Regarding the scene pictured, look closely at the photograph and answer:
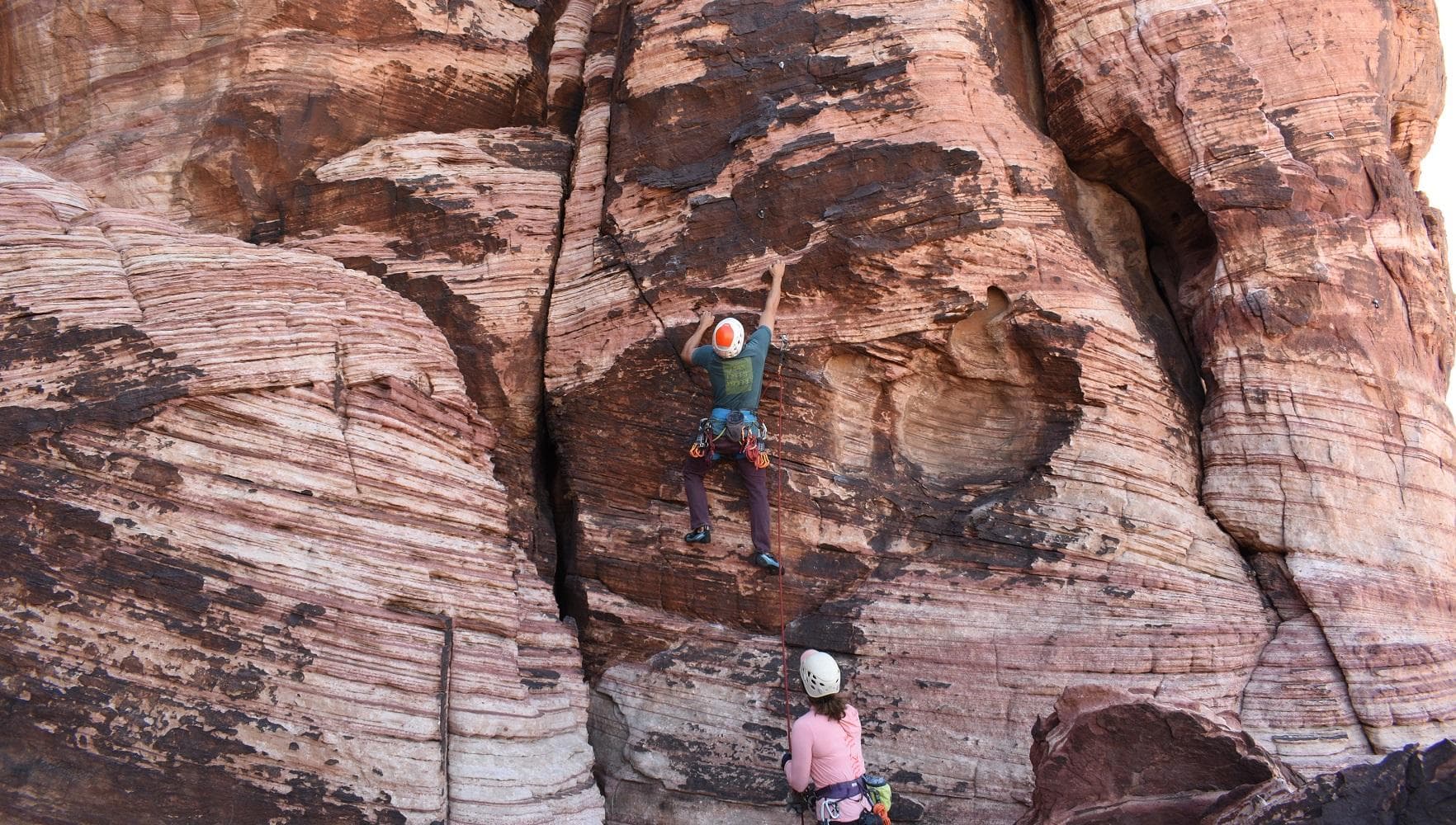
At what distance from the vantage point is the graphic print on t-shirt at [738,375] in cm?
895

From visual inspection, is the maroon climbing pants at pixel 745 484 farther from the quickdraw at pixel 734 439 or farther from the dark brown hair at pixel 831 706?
the dark brown hair at pixel 831 706

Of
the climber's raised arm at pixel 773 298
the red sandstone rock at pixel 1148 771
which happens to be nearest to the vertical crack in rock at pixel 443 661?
the climber's raised arm at pixel 773 298

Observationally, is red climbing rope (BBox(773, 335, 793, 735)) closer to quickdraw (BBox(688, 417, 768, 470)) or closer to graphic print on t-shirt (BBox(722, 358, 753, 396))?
quickdraw (BBox(688, 417, 768, 470))

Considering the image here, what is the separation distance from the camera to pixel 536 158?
11.6m

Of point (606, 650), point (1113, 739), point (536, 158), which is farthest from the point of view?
point (536, 158)

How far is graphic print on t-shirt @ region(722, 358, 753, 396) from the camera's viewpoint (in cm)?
895

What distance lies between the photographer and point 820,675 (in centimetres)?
651

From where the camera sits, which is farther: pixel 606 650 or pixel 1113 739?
pixel 606 650

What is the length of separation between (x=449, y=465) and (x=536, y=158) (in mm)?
4210

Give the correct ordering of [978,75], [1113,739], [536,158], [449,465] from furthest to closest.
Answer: [536,158], [978,75], [449,465], [1113,739]

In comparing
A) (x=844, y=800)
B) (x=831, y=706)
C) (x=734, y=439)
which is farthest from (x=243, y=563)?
(x=844, y=800)

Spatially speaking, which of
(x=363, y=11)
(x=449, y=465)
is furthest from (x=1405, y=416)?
(x=363, y=11)

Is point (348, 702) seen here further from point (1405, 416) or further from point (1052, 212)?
point (1405, 416)

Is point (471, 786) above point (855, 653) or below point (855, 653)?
below
